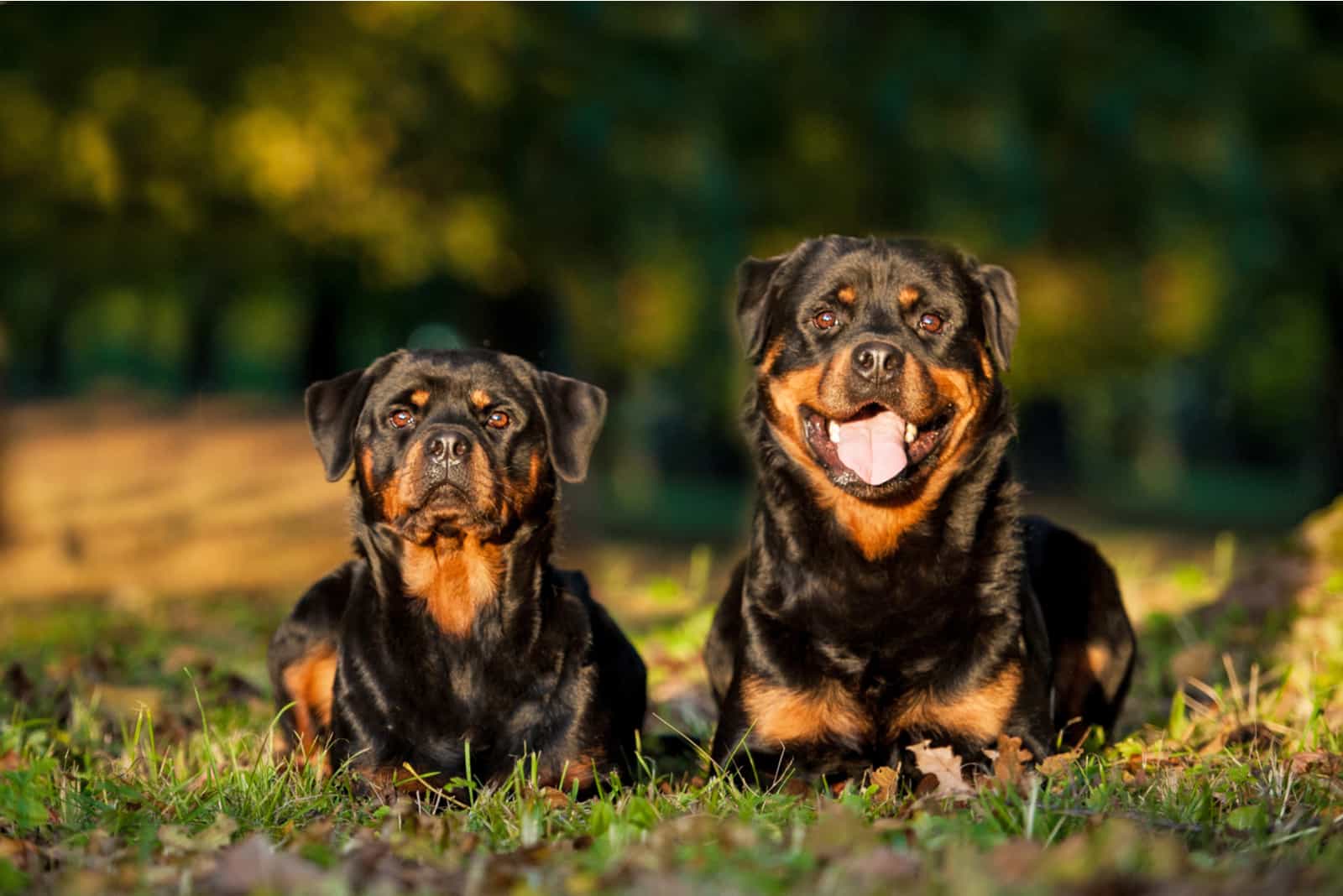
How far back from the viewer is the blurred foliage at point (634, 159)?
1252cm

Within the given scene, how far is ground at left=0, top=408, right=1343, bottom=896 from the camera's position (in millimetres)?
3145

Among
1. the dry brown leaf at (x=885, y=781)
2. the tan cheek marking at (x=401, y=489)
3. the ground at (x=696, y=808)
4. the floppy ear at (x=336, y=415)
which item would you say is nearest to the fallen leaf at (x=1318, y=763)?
the ground at (x=696, y=808)

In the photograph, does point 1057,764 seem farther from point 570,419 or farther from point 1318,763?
point 570,419

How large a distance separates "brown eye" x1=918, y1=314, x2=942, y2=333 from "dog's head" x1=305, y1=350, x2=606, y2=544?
3.56 feet

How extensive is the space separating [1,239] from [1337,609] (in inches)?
437

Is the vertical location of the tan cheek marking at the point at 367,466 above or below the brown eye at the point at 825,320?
below

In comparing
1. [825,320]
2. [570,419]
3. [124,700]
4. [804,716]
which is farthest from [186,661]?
[825,320]

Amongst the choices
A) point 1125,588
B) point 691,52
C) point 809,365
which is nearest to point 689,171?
point 691,52

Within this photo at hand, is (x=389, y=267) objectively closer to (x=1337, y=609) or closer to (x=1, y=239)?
(x=1, y=239)

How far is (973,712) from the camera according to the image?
473 cm

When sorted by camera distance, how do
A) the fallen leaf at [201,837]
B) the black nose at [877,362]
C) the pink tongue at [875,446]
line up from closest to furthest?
the fallen leaf at [201,837] → the black nose at [877,362] → the pink tongue at [875,446]

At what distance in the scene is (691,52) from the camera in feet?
47.4

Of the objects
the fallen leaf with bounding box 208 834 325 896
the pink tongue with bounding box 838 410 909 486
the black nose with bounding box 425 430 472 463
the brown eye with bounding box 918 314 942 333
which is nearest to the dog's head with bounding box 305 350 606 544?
the black nose with bounding box 425 430 472 463

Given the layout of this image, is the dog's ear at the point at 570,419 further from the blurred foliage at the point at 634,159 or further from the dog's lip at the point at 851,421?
the blurred foliage at the point at 634,159
